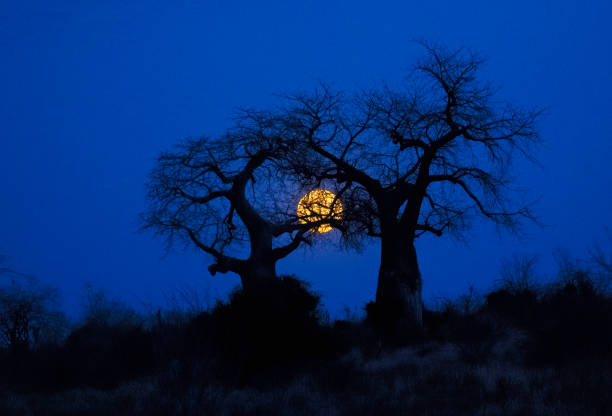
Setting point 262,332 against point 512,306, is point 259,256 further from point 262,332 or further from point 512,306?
point 512,306

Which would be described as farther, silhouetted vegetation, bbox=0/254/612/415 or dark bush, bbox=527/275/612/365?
dark bush, bbox=527/275/612/365

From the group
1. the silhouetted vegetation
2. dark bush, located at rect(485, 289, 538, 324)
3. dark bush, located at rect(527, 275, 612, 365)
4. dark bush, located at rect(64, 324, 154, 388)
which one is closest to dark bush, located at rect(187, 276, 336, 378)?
the silhouetted vegetation

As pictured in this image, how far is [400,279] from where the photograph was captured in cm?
1838

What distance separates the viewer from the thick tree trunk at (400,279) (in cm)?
1816

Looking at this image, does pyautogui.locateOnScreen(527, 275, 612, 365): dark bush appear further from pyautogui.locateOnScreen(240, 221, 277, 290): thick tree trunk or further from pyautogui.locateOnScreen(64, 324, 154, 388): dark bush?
pyautogui.locateOnScreen(240, 221, 277, 290): thick tree trunk

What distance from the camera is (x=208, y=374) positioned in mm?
8633

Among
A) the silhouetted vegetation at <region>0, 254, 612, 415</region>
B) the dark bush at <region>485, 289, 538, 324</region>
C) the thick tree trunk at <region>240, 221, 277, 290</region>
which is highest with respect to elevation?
the thick tree trunk at <region>240, 221, 277, 290</region>

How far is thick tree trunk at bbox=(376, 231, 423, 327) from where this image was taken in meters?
18.2

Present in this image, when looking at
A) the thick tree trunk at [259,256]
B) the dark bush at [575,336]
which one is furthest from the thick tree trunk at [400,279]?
the dark bush at [575,336]

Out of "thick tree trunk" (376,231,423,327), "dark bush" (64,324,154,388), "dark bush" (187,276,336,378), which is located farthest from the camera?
"thick tree trunk" (376,231,423,327)

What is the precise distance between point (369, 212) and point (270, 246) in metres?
3.65

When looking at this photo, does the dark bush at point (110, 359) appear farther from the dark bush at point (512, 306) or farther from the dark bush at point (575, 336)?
the dark bush at point (512, 306)

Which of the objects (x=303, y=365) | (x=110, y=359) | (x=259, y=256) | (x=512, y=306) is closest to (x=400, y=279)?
(x=512, y=306)

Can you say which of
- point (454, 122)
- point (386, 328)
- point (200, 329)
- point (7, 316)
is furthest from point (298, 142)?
point (7, 316)
